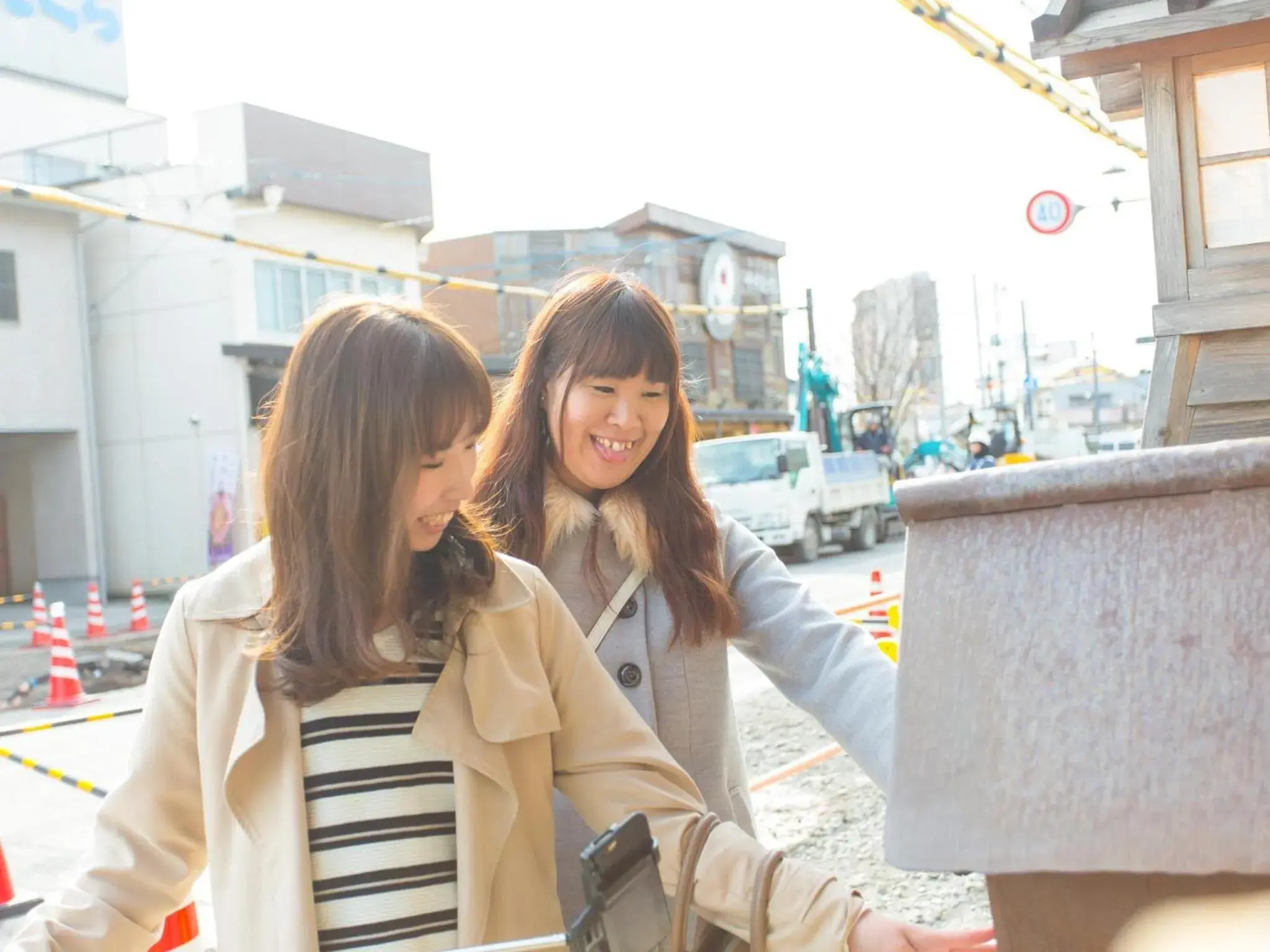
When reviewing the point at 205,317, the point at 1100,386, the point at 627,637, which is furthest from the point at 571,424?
the point at 1100,386

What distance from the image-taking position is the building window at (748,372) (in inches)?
1312

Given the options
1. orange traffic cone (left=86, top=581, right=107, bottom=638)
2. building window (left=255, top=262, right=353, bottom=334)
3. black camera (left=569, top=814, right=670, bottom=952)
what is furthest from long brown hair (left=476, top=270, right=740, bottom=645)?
building window (left=255, top=262, right=353, bottom=334)

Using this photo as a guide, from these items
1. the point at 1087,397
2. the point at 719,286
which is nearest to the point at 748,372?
the point at 719,286

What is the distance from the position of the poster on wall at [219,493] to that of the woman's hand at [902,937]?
18355mm

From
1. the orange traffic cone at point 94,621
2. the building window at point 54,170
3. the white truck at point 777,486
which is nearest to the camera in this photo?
the orange traffic cone at point 94,621

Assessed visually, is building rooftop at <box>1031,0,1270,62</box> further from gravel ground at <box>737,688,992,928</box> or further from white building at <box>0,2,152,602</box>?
white building at <box>0,2,152,602</box>

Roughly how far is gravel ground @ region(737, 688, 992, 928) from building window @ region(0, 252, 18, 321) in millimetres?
15382

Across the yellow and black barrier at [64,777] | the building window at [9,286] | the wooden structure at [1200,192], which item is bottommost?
the yellow and black barrier at [64,777]

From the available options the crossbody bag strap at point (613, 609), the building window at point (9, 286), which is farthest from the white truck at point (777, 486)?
the crossbody bag strap at point (613, 609)

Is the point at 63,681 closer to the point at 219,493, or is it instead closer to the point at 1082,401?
the point at 219,493

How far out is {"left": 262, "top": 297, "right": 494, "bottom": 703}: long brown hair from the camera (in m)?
1.42

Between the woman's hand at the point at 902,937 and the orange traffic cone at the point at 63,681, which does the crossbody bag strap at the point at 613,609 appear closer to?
the woman's hand at the point at 902,937

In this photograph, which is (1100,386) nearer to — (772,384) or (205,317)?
(772,384)

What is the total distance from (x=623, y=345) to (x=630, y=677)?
0.56m
